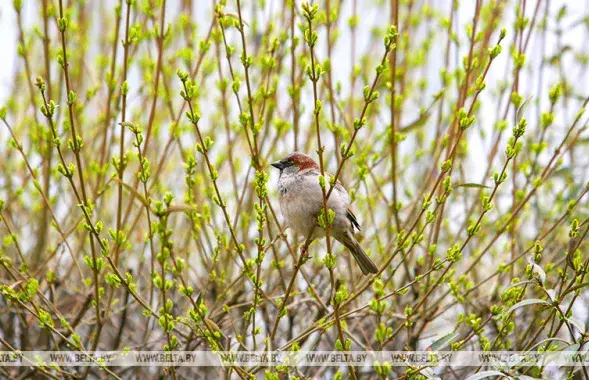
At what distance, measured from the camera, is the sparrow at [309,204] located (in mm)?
3629

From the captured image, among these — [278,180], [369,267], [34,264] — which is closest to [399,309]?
[369,267]

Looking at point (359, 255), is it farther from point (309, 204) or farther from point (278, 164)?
point (278, 164)

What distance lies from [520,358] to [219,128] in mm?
2595

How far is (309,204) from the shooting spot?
11.9ft

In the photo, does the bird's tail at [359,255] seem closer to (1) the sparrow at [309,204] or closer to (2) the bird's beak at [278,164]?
(1) the sparrow at [309,204]

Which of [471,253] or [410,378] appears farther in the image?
[471,253]

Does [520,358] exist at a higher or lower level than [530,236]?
lower

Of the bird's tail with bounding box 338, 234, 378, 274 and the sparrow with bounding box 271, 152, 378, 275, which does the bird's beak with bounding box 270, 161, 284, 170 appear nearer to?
the sparrow with bounding box 271, 152, 378, 275

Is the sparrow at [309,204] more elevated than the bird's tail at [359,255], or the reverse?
the sparrow at [309,204]

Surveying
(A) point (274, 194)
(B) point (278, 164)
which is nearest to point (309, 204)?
(B) point (278, 164)

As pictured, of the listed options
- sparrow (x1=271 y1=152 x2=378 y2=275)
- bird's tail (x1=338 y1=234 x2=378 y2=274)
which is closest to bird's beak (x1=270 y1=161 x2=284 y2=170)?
sparrow (x1=271 y1=152 x2=378 y2=275)

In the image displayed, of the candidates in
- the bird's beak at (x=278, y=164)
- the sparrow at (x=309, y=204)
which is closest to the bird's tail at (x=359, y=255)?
the sparrow at (x=309, y=204)

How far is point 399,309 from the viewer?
4020 millimetres

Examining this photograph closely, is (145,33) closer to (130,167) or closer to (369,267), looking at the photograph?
(130,167)
